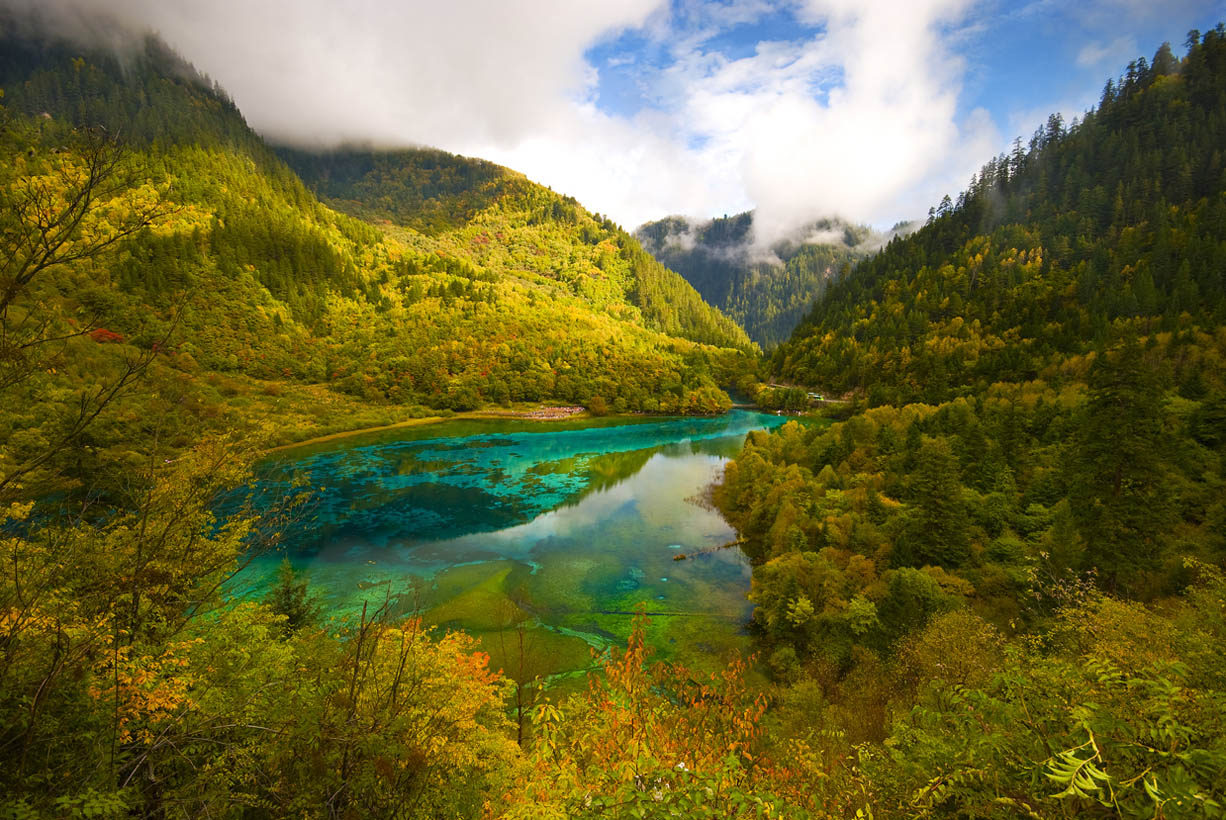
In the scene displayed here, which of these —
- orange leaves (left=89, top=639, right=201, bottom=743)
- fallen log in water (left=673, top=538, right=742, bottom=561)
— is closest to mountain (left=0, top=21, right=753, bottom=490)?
fallen log in water (left=673, top=538, right=742, bottom=561)

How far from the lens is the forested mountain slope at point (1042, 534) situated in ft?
13.0

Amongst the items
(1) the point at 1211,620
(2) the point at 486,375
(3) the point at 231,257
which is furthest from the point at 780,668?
(3) the point at 231,257

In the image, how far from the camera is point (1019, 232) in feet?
280

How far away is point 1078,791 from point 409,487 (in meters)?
53.2

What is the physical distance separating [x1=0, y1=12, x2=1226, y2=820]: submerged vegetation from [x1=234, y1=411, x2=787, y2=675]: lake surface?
2.26m

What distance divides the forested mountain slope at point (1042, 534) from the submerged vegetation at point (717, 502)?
0.12 metres

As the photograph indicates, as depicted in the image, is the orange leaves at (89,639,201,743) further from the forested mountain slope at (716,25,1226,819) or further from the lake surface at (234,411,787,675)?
the forested mountain slope at (716,25,1226,819)

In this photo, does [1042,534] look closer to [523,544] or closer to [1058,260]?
[523,544]

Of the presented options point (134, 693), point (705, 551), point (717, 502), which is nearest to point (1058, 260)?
point (717, 502)

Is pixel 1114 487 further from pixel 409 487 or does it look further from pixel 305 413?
pixel 305 413

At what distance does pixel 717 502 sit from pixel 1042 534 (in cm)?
2564

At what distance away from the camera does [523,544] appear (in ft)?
124

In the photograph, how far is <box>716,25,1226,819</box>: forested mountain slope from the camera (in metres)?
3.96

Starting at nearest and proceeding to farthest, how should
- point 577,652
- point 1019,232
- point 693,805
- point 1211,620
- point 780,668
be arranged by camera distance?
point 693,805, point 1211,620, point 780,668, point 577,652, point 1019,232
